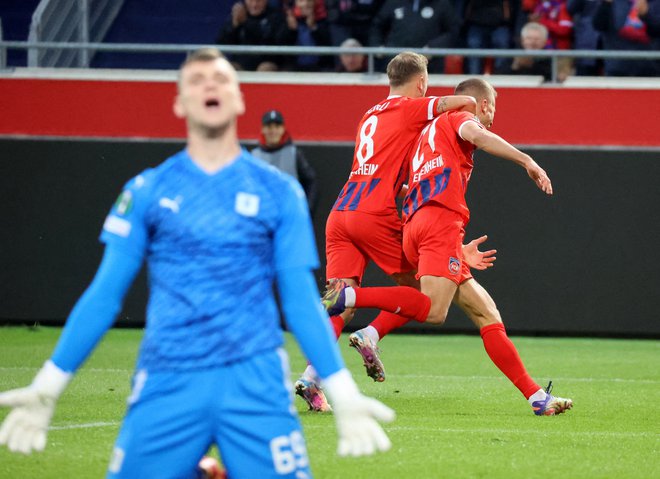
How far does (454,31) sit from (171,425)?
12.3 metres

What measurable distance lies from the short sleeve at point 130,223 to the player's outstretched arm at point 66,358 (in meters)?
0.03

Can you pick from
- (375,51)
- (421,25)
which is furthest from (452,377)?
(421,25)

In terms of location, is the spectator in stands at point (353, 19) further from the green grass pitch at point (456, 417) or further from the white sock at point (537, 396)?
the white sock at point (537, 396)

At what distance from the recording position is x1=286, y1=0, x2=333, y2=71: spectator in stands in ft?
51.1

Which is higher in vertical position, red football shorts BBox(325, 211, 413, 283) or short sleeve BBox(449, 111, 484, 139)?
short sleeve BBox(449, 111, 484, 139)

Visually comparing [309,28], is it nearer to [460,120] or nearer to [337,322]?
[460,120]

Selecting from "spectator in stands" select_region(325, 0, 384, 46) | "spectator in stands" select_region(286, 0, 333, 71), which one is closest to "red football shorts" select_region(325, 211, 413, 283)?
"spectator in stands" select_region(286, 0, 333, 71)

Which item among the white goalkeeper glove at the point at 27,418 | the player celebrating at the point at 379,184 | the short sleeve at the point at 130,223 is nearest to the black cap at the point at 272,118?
the player celebrating at the point at 379,184

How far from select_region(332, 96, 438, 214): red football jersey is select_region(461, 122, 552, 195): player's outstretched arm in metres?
0.49

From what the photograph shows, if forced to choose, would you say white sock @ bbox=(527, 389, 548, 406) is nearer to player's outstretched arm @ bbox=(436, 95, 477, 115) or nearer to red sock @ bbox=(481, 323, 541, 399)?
red sock @ bbox=(481, 323, 541, 399)

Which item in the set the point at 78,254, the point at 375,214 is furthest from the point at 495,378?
the point at 78,254

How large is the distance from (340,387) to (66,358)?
78 centimetres

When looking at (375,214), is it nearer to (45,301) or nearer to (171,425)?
(171,425)

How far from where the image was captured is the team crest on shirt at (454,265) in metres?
7.86
